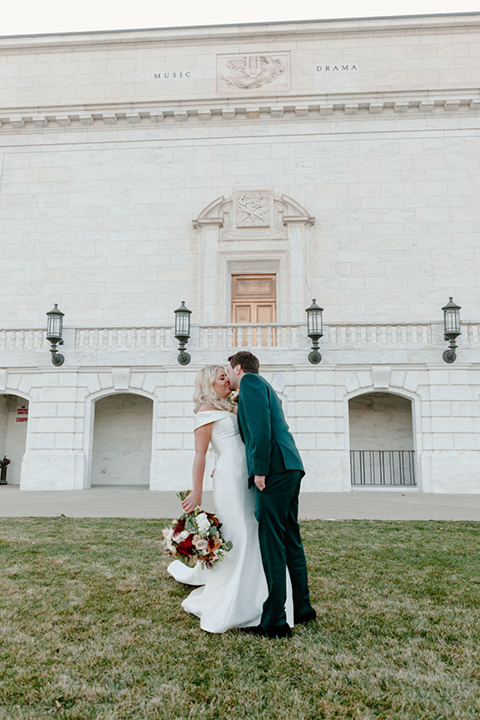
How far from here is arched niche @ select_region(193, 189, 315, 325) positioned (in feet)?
59.9

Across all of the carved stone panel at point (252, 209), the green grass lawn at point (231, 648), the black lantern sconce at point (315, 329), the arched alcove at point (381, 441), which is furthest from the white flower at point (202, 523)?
the carved stone panel at point (252, 209)

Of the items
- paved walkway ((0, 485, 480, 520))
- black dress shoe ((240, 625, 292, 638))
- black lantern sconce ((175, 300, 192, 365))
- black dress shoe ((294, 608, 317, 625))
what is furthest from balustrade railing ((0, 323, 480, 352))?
black dress shoe ((240, 625, 292, 638))

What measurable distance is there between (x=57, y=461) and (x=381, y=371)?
10158mm

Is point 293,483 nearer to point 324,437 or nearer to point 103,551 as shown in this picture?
point 103,551

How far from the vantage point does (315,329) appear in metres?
14.9

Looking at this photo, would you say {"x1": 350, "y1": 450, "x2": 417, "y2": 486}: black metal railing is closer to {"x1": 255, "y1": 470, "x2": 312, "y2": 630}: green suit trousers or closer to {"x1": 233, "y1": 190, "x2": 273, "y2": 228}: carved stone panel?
{"x1": 233, "y1": 190, "x2": 273, "y2": 228}: carved stone panel

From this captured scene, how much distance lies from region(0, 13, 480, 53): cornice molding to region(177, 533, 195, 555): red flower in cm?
2165

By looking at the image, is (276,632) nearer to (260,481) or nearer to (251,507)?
(251,507)

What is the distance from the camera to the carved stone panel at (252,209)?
18.7m

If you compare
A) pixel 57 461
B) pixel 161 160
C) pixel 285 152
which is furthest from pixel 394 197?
pixel 57 461

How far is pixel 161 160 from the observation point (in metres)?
19.4

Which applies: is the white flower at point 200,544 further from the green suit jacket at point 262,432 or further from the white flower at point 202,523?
the green suit jacket at point 262,432

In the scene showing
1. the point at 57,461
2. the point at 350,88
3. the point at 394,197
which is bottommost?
the point at 57,461

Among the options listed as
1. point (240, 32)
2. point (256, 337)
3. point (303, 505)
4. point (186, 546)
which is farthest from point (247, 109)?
point (186, 546)
